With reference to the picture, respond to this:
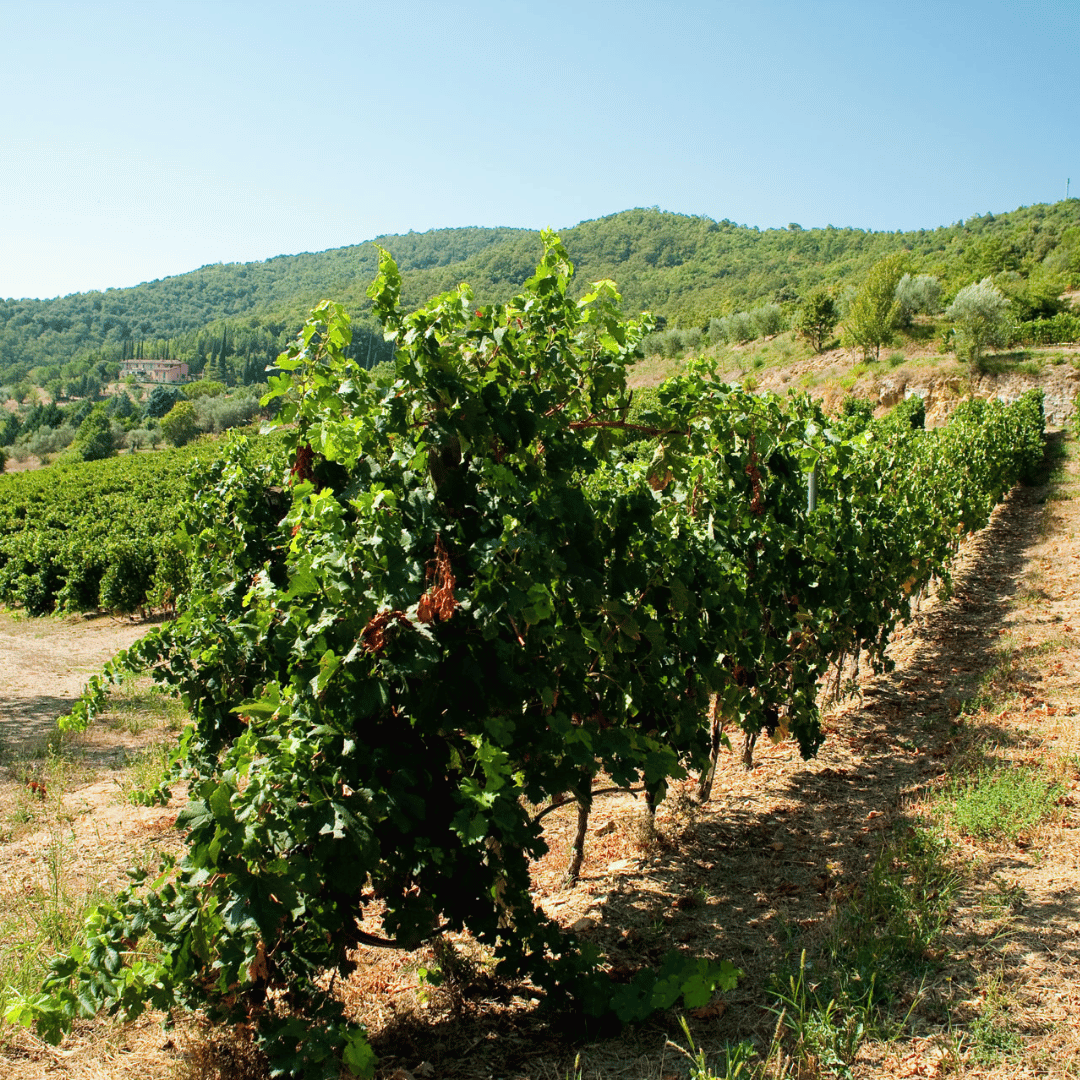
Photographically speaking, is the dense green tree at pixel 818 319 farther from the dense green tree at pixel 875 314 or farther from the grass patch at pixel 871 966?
the grass patch at pixel 871 966

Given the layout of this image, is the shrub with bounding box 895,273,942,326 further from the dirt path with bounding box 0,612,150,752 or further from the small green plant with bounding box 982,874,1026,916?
the small green plant with bounding box 982,874,1026,916

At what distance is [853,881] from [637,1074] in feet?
5.60

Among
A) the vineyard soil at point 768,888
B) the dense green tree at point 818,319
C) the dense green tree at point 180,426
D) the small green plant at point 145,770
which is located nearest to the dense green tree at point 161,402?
the dense green tree at point 180,426

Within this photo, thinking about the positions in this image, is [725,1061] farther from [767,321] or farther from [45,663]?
[767,321]

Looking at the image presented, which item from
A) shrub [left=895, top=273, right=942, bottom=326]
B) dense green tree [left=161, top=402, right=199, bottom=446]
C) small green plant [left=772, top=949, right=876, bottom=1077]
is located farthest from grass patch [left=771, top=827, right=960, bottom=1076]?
dense green tree [left=161, top=402, right=199, bottom=446]

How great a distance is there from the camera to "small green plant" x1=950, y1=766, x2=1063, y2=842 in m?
3.94

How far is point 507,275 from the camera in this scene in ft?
265

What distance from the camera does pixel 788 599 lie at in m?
5.43

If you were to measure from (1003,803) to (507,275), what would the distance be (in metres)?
81.8

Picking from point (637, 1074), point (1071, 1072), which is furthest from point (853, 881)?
point (637, 1074)

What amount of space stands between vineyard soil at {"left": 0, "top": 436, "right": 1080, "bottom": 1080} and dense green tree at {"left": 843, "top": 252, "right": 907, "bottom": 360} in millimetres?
33801

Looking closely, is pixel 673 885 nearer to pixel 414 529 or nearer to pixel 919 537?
pixel 414 529

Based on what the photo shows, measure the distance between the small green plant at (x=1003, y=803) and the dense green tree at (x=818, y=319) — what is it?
40.1 m

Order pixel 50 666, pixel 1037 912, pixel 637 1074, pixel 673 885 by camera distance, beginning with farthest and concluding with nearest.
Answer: pixel 50 666
pixel 673 885
pixel 1037 912
pixel 637 1074
